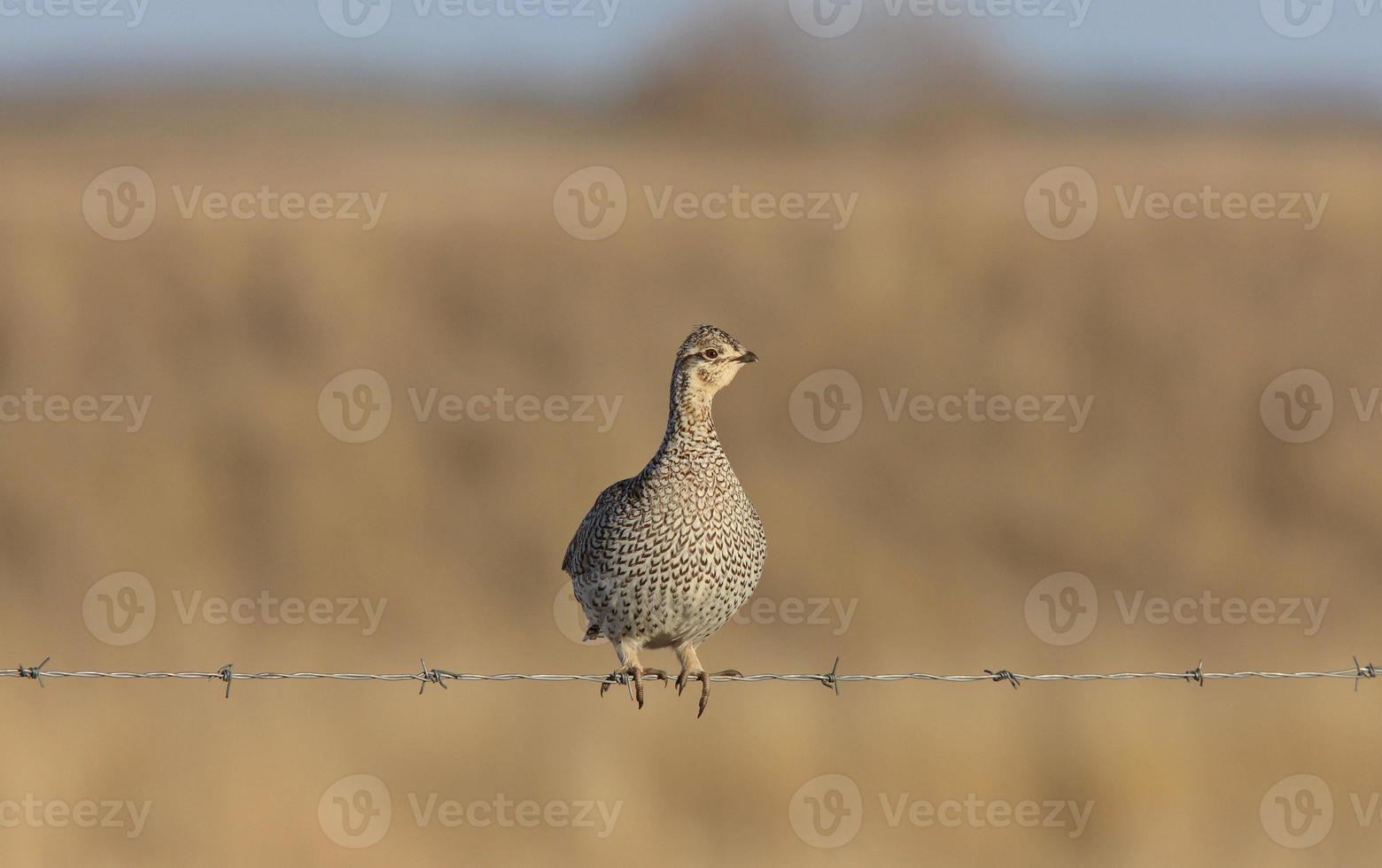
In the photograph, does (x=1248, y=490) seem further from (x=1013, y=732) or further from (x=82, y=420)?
(x=82, y=420)

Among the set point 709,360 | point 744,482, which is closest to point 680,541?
point 709,360

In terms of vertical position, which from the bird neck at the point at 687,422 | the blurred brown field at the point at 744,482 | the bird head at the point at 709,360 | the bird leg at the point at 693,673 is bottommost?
the bird leg at the point at 693,673

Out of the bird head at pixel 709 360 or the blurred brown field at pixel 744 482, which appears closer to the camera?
the bird head at pixel 709 360

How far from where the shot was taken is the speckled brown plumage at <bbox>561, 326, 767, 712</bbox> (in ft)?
26.2

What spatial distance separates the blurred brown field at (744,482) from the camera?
1630 centimetres

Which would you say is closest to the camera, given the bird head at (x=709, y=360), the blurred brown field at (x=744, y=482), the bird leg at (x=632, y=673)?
the bird leg at (x=632, y=673)

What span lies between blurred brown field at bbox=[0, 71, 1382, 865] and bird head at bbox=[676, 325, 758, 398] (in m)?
8.24

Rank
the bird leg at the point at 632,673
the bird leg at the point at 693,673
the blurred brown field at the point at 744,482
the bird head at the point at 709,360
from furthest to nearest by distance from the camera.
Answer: the blurred brown field at the point at 744,482
the bird head at the point at 709,360
the bird leg at the point at 632,673
the bird leg at the point at 693,673

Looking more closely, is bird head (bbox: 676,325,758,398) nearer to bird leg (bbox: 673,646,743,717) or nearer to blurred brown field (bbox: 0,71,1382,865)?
bird leg (bbox: 673,646,743,717)

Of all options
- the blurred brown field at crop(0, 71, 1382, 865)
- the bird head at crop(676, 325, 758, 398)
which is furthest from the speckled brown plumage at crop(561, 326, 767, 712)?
the blurred brown field at crop(0, 71, 1382, 865)

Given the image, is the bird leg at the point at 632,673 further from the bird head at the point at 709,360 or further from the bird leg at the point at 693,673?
the bird head at the point at 709,360

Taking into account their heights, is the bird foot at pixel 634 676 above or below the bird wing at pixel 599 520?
below

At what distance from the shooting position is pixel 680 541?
7.98 metres

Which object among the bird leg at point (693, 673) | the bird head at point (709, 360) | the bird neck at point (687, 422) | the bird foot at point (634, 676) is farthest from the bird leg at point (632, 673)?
the bird head at point (709, 360)
